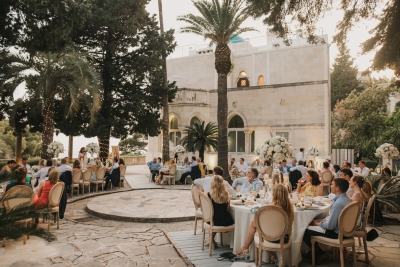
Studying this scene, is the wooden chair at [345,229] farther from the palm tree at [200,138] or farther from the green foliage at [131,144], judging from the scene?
the green foliage at [131,144]

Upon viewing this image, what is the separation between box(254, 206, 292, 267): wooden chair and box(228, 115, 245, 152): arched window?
59.1 feet

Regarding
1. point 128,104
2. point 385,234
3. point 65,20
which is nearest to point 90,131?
point 128,104

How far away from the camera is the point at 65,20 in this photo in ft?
22.1

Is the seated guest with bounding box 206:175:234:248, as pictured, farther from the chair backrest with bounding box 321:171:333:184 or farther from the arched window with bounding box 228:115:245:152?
the arched window with bounding box 228:115:245:152

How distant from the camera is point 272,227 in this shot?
433 cm

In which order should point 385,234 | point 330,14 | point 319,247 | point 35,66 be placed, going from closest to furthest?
point 319,247 < point 385,234 < point 330,14 < point 35,66

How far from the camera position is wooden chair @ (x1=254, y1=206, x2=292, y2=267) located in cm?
427

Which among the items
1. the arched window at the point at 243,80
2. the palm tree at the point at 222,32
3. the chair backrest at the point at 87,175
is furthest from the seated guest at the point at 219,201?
the arched window at the point at 243,80

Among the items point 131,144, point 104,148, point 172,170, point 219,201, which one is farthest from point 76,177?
point 131,144

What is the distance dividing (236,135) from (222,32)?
9.71 m

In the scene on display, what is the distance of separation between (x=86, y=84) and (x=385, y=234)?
43.0ft

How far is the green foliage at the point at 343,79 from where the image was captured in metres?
37.4

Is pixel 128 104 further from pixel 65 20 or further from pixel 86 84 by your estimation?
pixel 65 20

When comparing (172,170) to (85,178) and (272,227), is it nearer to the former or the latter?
(85,178)
